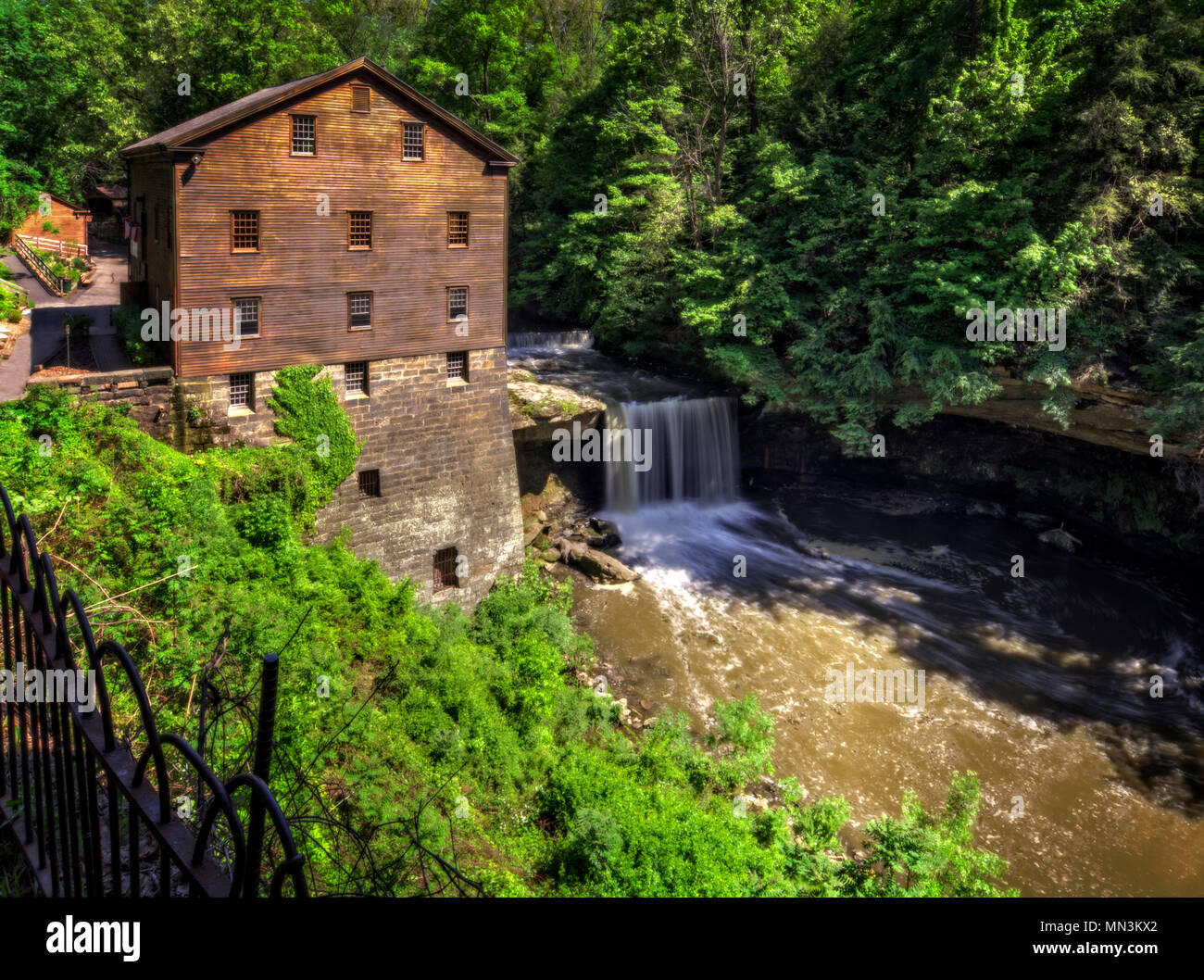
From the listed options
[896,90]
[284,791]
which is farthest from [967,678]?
[896,90]

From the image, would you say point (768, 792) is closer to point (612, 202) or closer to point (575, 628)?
point (575, 628)

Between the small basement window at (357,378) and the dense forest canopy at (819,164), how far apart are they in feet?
47.1

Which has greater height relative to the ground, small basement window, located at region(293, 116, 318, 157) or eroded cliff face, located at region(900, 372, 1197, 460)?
small basement window, located at region(293, 116, 318, 157)

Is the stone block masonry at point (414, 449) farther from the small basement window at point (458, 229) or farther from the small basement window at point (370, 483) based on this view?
the small basement window at point (458, 229)

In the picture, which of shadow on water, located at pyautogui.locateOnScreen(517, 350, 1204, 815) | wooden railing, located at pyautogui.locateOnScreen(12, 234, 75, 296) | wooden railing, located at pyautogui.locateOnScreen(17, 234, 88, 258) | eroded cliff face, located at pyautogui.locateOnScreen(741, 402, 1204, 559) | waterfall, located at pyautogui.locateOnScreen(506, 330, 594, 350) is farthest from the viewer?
wooden railing, located at pyautogui.locateOnScreen(17, 234, 88, 258)

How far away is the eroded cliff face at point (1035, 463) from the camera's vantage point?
28625 millimetres

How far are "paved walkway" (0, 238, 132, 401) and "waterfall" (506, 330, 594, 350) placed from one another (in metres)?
16.9

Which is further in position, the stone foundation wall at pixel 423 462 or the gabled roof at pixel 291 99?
the stone foundation wall at pixel 423 462

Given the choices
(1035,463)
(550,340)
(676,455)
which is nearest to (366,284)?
(676,455)

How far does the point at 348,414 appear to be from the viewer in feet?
77.8

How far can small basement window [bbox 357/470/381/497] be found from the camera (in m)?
24.6

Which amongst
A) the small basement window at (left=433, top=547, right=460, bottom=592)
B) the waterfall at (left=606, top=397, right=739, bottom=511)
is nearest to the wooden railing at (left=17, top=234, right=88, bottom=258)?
the small basement window at (left=433, top=547, right=460, bottom=592)

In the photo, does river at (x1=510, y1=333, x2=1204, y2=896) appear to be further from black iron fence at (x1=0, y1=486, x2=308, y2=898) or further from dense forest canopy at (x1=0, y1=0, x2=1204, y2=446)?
black iron fence at (x1=0, y1=486, x2=308, y2=898)

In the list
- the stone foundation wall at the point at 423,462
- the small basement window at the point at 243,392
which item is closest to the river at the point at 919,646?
the stone foundation wall at the point at 423,462
